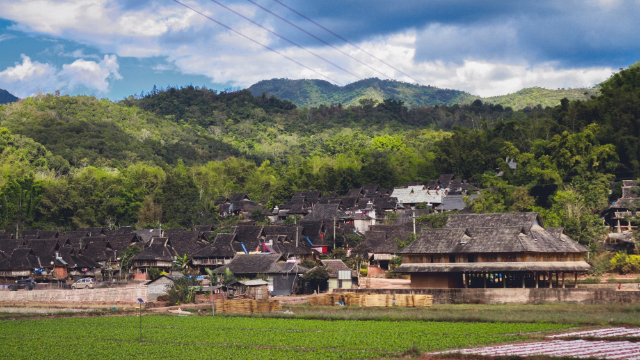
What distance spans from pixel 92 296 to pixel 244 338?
22.8m

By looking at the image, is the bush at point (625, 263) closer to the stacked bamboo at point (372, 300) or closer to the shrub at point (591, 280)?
the shrub at point (591, 280)

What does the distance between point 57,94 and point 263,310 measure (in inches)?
5583

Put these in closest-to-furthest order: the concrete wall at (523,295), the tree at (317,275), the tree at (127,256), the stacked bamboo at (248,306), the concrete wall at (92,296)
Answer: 1. the concrete wall at (523,295)
2. the stacked bamboo at (248,306)
3. the concrete wall at (92,296)
4. the tree at (317,275)
5. the tree at (127,256)

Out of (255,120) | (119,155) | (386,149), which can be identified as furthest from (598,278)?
(255,120)

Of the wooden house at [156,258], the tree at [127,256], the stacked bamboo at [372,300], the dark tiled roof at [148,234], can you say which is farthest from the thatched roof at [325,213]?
the stacked bamboo at [372,300]

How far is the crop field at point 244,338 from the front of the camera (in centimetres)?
2394

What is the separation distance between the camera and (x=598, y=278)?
4816cm

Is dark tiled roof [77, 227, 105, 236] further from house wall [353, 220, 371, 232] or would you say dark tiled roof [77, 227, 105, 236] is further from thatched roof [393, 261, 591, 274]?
thatched roof [393, 261, 591, 274]

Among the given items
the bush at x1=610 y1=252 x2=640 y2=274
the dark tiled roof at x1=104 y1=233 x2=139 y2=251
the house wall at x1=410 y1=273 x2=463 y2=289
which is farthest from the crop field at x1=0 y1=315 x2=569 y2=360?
the dark tiled roof at x1=104 y1=233 x2=139 y2=251

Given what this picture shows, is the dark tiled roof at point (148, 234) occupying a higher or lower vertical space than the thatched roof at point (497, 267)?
higher

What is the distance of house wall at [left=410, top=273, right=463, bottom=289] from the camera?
150 feet

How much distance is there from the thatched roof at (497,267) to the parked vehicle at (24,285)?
30790 millimetres

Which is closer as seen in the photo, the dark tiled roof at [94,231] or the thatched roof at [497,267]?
the thatched roof at [497,267]

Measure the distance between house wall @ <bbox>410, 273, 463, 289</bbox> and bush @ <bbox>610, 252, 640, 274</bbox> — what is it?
1309 centimetres
